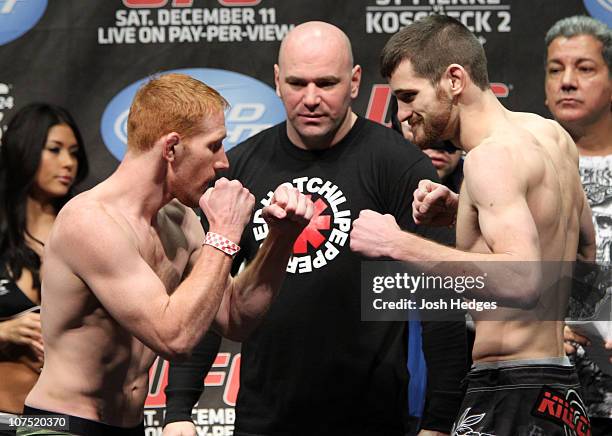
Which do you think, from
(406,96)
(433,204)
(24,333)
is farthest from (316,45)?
(24,333)

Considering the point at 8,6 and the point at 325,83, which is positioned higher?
the point at 8,6

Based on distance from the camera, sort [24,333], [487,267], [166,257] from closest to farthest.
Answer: [487,267] → [166,257] → [24,333]

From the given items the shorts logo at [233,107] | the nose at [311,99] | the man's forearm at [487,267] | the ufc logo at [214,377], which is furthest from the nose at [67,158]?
the man's forearm at [487,267]

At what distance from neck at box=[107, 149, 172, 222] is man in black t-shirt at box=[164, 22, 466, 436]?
1.91 feet

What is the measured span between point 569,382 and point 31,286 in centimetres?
194

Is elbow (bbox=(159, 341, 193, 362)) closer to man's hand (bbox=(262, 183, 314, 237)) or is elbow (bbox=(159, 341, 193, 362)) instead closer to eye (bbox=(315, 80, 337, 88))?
man's hand (bbox=(262, 183, 314, 237))

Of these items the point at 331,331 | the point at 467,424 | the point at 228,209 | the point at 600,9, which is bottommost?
the point at 467,424

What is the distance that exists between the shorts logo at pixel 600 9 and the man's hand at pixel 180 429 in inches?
80.3

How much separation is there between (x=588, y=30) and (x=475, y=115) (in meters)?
1.18

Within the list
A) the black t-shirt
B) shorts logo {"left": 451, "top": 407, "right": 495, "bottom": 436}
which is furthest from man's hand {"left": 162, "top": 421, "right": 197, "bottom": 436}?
shorts logo {"left": 451, "top": 407, "right": 495, "bottom": 436}

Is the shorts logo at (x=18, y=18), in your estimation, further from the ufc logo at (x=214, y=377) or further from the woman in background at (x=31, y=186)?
the ufc logo at (x=214, y=377)

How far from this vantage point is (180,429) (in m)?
3.04

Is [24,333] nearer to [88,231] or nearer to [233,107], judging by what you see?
[233,107]

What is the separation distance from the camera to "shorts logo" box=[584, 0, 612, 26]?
3752 mm
